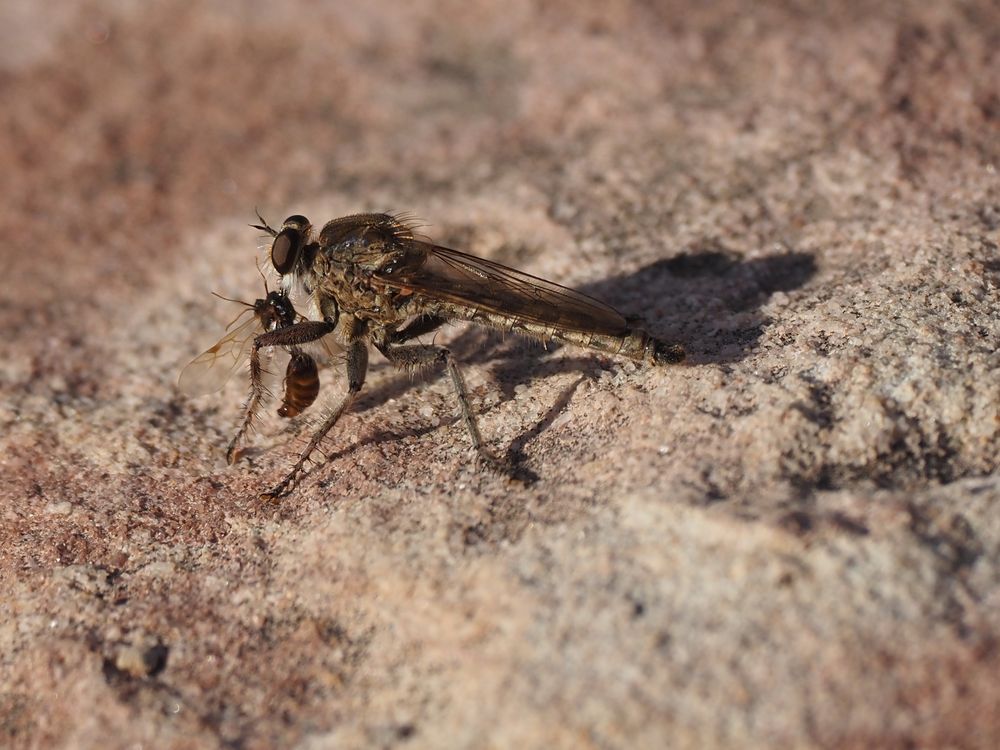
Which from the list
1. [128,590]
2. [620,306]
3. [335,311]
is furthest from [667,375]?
[128,590]

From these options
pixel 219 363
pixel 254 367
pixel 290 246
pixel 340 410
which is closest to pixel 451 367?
pixel 340 410

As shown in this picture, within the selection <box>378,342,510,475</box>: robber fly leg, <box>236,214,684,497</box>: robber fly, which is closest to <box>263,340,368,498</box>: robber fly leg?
<box>236,214,684,497</box>: robber fly

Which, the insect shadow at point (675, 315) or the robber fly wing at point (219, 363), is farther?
the robber fly wing at point (219, 363)

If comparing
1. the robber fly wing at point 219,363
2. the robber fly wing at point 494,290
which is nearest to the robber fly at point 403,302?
the robber fly wing at point 494,290

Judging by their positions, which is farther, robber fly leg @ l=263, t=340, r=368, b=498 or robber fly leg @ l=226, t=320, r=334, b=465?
robber fly leg @ l=226, t=320, r=334, b=465

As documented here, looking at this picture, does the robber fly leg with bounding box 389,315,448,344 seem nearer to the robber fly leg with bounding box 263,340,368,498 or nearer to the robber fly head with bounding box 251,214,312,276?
the robber fly leg with bounding box 263,340,368,498

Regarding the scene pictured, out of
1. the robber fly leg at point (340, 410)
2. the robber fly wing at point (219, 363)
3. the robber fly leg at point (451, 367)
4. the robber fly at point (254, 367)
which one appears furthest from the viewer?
the robber fly wing at point (219, 363)

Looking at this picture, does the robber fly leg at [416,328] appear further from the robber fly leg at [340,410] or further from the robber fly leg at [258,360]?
the robber fly leg at [258,360]

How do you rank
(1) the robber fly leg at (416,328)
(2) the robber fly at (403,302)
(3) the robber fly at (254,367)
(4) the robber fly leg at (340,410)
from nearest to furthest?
1. (4) the robber fly leg at (340,410)
2. (2) the robber fly at (403,302)
3. (3) the robber fly at (254,367)
4. (1) the robber fly leg at (416,328)

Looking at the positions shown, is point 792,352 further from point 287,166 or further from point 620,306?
point 287,166
